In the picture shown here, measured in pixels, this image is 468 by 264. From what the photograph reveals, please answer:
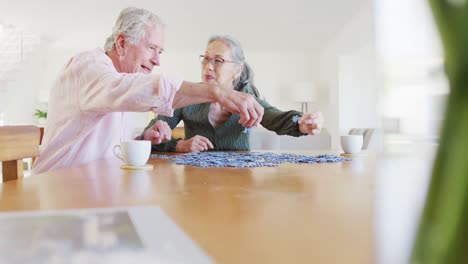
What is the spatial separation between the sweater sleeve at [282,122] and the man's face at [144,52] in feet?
1.79

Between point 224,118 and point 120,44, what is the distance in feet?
2.07

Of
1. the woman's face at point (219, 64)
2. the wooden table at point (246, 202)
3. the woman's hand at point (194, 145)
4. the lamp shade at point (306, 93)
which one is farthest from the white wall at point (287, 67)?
the wooden table at point (246, 202)

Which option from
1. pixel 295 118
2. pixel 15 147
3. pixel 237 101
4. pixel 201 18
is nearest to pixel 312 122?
pixel 295 118

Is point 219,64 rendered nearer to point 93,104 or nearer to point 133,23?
point 133,23

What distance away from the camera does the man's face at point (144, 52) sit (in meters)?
1.61

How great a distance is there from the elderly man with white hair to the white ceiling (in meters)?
3.66

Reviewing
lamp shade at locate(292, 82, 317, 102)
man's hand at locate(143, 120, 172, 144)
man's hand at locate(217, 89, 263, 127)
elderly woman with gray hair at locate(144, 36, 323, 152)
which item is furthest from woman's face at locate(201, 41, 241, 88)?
lamp shade at locate(292, 82, 317, 102)

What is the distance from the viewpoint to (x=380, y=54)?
0.36 ft

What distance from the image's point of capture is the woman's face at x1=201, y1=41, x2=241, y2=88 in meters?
2.12

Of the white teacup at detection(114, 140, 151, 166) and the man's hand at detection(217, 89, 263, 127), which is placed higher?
the man's hand at detection(217, 89, 263, 127)

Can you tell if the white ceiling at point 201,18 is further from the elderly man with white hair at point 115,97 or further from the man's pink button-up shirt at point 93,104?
the man's pink button-up shirt at point 93,104

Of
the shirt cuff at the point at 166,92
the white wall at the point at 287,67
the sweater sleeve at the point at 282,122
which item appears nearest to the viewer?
the shirt cuff at the point at 166,92

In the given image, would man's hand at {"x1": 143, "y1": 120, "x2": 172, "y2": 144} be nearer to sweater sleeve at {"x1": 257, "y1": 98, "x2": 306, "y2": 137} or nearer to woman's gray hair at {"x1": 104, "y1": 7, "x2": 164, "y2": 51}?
woman's gray hair at {"x1": 104, "y1": 7, "x2": 164, "y2": 51}

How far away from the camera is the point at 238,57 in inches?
84.5
